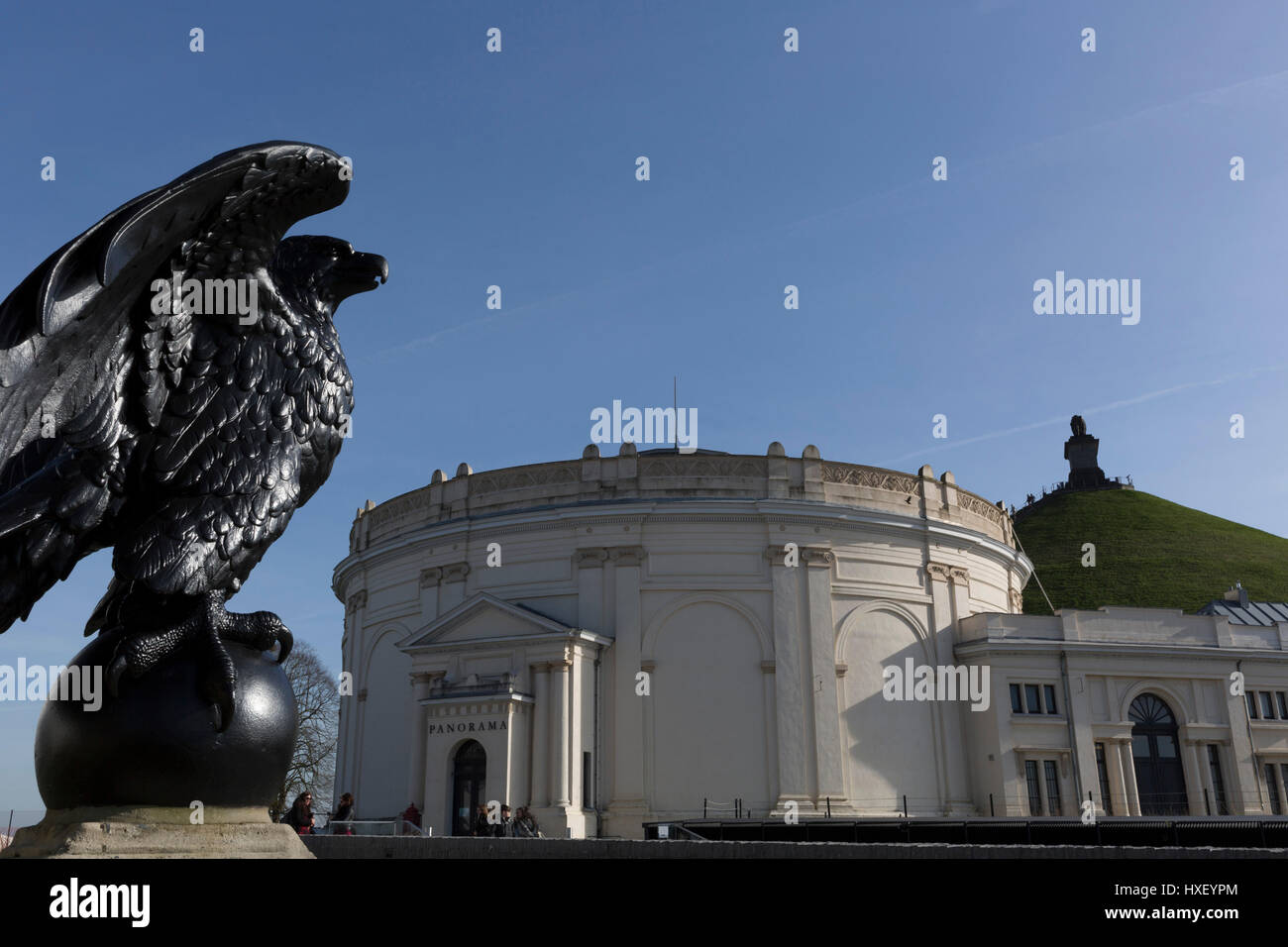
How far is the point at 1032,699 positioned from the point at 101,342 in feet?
112

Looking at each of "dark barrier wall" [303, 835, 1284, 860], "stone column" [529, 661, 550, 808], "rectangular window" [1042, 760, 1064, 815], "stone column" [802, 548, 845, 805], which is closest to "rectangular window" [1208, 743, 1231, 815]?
"rectangular window" [1042, 760, 1064, 815]

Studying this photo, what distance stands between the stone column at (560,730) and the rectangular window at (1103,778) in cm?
1807

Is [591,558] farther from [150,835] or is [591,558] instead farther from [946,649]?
[150,835]

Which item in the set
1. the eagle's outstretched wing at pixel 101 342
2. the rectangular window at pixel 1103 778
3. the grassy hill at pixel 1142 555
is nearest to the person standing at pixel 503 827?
the eagle's outstretched wing at pixel 101 342

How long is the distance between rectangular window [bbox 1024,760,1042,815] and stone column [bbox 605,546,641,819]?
13.0m

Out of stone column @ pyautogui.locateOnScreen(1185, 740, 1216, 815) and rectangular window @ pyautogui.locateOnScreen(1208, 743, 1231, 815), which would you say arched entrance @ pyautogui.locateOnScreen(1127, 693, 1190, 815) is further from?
rectangular window @ pyautogui.locateOnScreen(1208, 743, 1231, 815)

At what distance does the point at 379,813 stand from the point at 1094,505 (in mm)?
89559

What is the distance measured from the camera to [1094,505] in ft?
340

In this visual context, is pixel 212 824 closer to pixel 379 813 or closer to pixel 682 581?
pixel 682 581

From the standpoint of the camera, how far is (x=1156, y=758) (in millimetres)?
34719

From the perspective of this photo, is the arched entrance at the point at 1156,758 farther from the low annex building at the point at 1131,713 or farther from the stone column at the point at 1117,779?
the stone column at the point at 1117,779

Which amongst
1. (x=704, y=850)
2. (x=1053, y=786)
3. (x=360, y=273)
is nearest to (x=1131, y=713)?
(x=1053, y=786)

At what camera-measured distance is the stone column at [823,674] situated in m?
31.4
